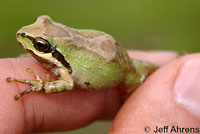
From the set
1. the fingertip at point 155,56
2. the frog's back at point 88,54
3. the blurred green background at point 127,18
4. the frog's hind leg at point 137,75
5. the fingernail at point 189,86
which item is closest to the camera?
the frog's back at point 88,54

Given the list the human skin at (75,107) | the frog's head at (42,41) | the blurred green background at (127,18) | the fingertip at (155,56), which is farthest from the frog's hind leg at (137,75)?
the blurred green background at (127,18)

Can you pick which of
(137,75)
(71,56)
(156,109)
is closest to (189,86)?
(156,109)

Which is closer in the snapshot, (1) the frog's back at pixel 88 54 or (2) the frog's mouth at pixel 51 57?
(2) the frog's mouth at pixel 51 57

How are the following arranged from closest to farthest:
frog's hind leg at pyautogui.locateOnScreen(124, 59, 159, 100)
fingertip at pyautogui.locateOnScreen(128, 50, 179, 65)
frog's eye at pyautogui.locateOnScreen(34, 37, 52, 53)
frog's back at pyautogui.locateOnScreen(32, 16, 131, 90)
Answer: frog's eye at pyautogui.locateOnScreen(34, 37, 52, 53), frog's back at pyautogui.locateOnScreen(32, 16, 131, 90), frog's hind leg at pyautogui.locateOnScreen(124, 59, 159, 100), fingertip at pyautogui.locateOnScreen(128, 50, 179, 65)

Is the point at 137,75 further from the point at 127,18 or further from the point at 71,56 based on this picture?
the point at 127,18

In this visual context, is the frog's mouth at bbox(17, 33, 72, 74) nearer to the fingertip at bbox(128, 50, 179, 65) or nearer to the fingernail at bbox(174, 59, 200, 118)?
the fingernail at bbox(174, 59, 200, 118)

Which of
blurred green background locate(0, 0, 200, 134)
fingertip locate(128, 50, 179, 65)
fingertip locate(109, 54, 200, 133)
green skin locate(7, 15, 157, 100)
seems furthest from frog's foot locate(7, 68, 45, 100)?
blurred green background locate(0, 0, 200, 134)

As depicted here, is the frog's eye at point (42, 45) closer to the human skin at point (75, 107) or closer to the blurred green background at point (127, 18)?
the human skin at point (75, 107)
